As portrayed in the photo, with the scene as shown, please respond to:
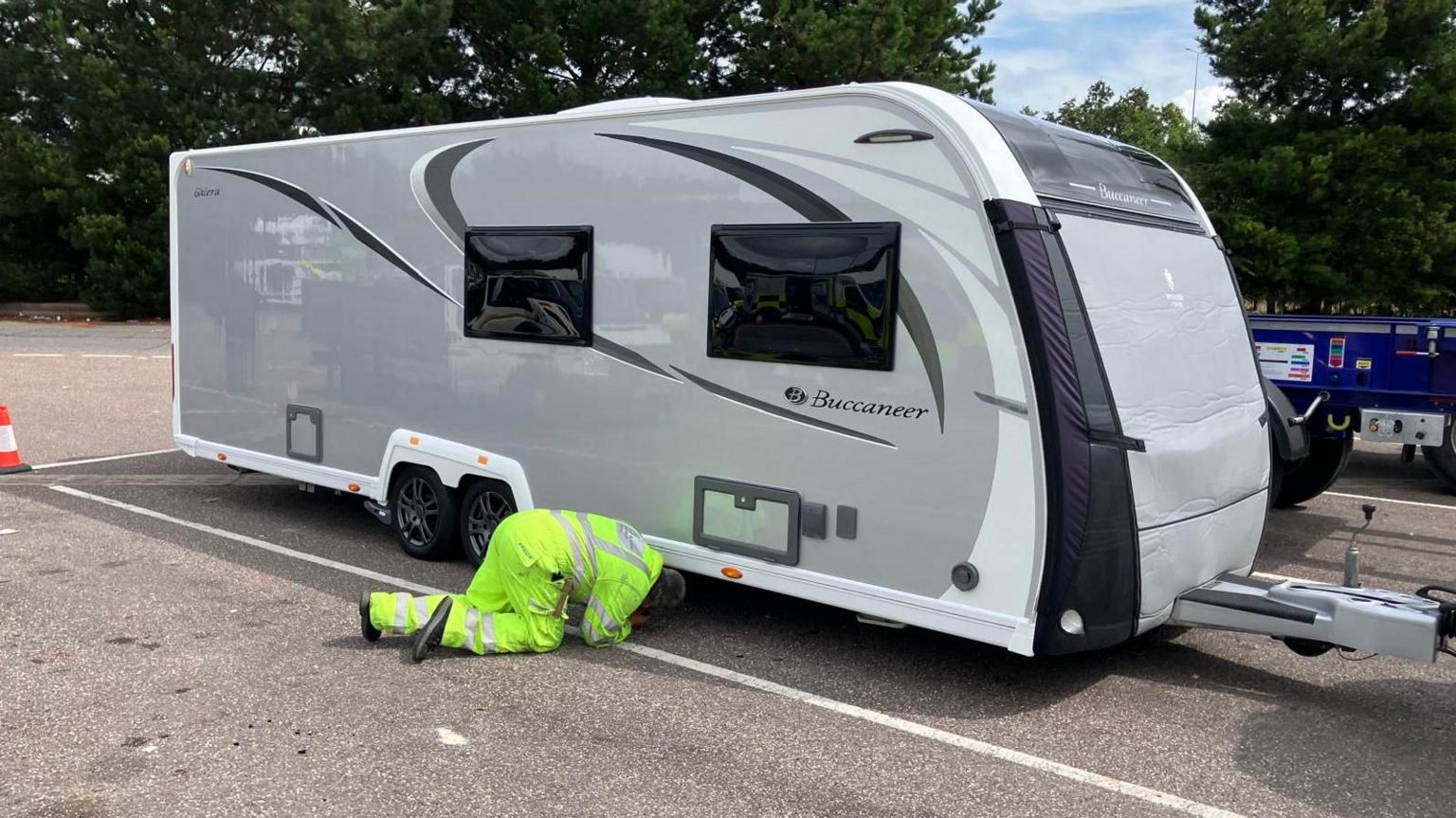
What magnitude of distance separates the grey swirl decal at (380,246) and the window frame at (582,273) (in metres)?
0.20

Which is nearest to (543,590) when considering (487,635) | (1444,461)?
(487,635)

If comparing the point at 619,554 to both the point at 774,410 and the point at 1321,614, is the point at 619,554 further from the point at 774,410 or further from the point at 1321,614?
the point at 1321,614

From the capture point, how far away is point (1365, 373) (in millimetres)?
8781

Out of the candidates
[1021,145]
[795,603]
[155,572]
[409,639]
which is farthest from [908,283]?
[155,572]

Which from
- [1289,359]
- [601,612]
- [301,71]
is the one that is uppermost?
[301,71]

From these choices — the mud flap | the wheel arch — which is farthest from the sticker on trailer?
the wheel arch

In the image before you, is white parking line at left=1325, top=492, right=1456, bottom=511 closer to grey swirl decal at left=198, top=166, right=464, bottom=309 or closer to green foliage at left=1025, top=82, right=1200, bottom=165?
grey swirl decal at left=198, top=166, right=464, bottom=309

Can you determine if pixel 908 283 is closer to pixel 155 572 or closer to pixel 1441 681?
pixel 1441 681

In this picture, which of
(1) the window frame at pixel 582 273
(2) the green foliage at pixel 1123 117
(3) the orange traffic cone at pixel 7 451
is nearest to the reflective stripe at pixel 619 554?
(1) the window frame at pixel 582 273

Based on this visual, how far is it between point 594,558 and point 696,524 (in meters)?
0.59

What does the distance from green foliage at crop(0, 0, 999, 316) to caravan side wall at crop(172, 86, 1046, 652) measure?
52.6 feet

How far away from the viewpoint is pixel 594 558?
18.0ft

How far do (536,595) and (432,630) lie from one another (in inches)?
19.9

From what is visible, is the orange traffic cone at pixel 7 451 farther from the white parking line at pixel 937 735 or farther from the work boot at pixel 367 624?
the work boot at pixel 367 624
